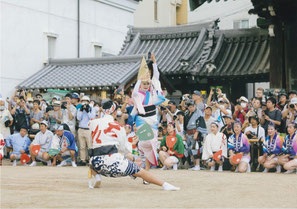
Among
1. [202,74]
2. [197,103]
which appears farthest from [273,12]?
[202,74]

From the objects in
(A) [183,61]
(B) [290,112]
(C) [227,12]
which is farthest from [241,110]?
(C) [227,12]

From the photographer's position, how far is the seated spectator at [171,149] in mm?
12156

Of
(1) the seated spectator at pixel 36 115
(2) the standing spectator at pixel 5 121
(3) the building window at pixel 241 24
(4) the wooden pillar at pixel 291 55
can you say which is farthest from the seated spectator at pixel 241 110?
(3) the building window at pixel 241 24

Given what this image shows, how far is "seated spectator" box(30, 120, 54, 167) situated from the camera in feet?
45.0

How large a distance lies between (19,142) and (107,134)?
670cm

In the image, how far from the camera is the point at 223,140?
12.1 m

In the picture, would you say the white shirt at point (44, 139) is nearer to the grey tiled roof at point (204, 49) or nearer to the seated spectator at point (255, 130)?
the seated spectator at point (255, 130)

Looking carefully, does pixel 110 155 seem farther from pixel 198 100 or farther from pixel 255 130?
pixel 198 100

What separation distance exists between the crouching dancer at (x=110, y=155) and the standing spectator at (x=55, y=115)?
6011 mm

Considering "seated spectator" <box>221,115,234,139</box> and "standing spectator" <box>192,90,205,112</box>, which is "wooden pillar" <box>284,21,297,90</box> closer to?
"standing spectator" <box>192,90,205,112</box>

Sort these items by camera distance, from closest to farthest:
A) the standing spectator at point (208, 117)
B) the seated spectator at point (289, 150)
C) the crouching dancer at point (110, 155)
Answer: the crouching dancer at point (110, 155) < the seated spectator at point (289, 150) < the standing spectator at point (208, 117)

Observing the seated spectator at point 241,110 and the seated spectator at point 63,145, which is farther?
the seated spectator at point 63,145

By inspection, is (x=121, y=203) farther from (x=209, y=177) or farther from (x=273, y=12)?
(x=273, y=12)

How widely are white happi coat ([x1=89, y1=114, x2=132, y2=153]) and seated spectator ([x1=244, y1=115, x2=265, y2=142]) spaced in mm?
4615
